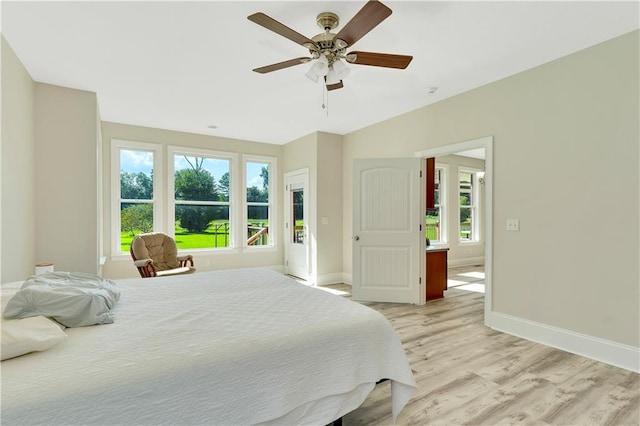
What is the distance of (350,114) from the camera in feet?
14.9

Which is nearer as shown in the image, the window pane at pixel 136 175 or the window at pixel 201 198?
the window pane at pixel 136 175

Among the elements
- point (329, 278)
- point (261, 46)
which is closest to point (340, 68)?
point (261, 46)

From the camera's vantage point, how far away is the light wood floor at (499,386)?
1877mm

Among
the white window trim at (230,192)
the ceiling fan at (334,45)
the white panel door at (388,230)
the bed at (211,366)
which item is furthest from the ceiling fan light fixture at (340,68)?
the white window trim at (230,192)

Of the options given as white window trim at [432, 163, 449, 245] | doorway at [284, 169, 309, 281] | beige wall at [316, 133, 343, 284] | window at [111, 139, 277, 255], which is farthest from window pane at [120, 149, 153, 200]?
white window trim at [432, 163, 449, 245]

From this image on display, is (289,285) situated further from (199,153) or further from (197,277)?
(199,153)

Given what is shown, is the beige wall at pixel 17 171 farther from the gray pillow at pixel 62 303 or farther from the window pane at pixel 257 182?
the window pane at pixel 257 182

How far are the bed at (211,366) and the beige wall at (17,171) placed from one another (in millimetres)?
1534

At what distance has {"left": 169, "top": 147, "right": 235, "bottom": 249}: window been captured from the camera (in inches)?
214

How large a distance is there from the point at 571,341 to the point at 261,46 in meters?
3.86

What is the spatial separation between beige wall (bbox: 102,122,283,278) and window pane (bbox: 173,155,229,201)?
26 cm

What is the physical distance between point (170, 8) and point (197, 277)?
211 cm

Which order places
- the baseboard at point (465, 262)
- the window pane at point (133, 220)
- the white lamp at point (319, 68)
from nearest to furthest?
the white lamp at point (319, 68), the window pane at point (133, 220), the baseboard at point (465, 262)

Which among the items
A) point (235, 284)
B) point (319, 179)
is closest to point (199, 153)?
point (319, 179)
